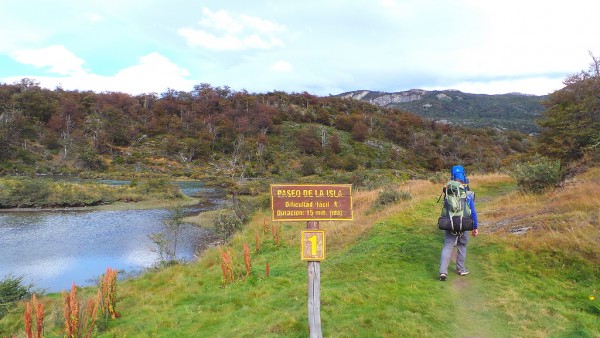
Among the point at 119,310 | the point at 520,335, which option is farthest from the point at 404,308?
the point at 119,310

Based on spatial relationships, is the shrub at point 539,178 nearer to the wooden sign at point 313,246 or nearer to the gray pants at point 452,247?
the gray pants at point 452,247

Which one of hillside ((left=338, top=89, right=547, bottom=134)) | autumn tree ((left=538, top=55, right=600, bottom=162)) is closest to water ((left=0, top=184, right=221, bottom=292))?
autumn tree ((left=538, top=55, right=600, bottom=162))

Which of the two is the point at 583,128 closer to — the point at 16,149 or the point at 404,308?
the point at 404,308

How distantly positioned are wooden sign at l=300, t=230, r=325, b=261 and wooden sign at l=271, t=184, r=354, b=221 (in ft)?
0.95

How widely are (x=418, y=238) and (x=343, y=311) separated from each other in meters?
4.37

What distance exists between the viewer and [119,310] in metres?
9.44

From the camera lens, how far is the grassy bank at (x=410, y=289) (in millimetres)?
5922

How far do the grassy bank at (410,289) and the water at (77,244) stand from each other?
4220mm

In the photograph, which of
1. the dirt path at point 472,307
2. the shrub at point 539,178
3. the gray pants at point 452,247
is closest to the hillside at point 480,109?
the shrub at point 539,178

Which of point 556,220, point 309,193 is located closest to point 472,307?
point 309,193

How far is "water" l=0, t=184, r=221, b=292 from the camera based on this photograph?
51.7 ft

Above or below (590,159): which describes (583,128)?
above

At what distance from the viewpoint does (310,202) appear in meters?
5.73

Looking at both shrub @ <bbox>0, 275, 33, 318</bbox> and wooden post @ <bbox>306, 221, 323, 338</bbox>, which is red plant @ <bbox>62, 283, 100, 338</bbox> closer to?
wooden post @ <bbox>306, 221, 323, 338</bbox>
